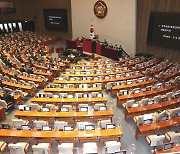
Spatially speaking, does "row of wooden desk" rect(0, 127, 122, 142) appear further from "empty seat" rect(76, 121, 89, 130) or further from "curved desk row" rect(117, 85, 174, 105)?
"curved desk row" rect(117, 85, 174, 105)

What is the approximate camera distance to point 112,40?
24.7 m

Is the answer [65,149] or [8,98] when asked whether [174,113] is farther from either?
[8,98]

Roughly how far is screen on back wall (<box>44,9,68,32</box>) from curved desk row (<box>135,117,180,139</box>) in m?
23.9

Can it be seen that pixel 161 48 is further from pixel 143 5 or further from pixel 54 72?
pixel 54 72

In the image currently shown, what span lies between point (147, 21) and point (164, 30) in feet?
8.49

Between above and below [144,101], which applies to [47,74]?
below

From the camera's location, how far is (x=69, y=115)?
995 cm

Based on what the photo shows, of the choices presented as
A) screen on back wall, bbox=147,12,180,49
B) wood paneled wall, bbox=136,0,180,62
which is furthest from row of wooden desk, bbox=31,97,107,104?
wood paneled wall, bbox=136,0,180,62

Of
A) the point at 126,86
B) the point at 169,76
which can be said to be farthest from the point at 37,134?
the point at 169,76

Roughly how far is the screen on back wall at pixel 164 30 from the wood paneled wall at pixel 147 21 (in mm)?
683

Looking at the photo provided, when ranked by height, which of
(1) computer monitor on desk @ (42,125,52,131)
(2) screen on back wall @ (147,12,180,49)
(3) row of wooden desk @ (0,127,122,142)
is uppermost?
(2) screen on back wall @ (147,12,180,49)

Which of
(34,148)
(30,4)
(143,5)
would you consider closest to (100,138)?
(34,148)

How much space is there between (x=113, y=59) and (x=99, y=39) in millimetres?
5153

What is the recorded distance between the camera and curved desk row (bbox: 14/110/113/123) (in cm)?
991
